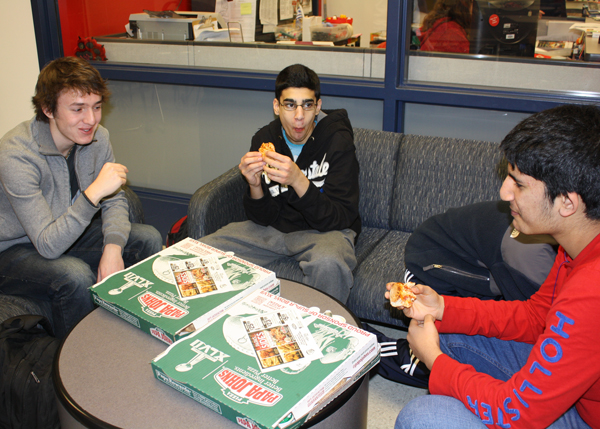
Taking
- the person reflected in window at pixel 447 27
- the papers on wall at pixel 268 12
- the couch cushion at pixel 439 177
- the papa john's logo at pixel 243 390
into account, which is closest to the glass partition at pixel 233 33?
the papers on wall at pixel 268 12

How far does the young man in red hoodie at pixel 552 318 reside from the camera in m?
0.99

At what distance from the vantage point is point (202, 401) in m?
1.14

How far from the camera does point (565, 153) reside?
1074 millimetres

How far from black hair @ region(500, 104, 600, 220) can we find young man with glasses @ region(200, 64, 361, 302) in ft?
3.19

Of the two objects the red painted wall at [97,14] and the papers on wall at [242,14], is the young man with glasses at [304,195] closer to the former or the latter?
the papers on wall at [242,14]

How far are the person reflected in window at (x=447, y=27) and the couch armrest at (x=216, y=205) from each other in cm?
122

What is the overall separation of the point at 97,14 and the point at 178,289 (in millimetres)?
2637

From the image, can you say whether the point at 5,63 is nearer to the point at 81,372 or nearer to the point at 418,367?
the point at 81,372

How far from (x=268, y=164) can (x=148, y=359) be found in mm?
899

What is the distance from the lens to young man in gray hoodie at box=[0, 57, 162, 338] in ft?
6.07

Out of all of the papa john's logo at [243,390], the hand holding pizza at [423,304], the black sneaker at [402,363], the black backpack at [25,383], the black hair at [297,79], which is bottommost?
the black sneaker at [402,363]

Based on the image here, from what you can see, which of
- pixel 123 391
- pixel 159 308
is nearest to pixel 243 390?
pixel 123 391

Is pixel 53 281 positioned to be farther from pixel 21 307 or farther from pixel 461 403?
pixel 461 403

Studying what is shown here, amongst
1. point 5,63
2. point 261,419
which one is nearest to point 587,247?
point 261,419
